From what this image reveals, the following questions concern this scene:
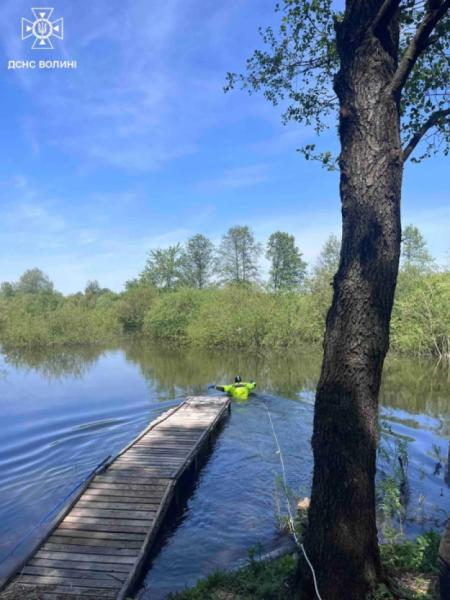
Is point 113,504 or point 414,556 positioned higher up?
point 414,556

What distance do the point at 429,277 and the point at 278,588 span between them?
2482 centimetres

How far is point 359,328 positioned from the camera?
150 inches

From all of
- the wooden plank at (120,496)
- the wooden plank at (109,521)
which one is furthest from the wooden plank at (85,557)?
the wooden plank at (120,496)

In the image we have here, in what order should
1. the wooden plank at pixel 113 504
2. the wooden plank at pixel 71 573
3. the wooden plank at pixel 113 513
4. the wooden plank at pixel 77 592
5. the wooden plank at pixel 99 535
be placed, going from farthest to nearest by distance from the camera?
the wooden plank at pixel 113 504
the wooden plank at pixel 113 513
the wooden plank at pixel 99 535
the wooden plank at pixel 71 573
the wooden plank at pixel 77 592

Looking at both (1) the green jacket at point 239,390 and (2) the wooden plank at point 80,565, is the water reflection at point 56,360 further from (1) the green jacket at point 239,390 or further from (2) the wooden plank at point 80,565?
(2) the wooden plank at point 80,565

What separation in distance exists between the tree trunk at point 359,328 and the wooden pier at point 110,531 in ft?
9.68

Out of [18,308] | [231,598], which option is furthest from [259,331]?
[231,598]

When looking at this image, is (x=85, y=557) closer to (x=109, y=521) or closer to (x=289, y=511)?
(x=109, y=521)

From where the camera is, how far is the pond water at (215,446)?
7.74 metres

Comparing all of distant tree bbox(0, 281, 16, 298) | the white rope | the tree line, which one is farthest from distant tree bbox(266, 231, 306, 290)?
the white rope

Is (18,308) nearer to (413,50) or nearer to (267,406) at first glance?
(267,406)

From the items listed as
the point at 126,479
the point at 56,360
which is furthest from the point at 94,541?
the point at 56,360

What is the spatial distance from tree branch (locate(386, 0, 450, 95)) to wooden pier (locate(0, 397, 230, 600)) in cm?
592

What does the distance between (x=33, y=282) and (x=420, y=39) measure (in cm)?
8628
